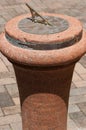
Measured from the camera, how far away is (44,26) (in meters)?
3.18

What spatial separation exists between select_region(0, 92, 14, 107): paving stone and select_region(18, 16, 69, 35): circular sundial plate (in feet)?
8.55

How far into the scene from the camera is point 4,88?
6.18m

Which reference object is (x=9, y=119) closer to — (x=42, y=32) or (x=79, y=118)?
(x=79, y=118)

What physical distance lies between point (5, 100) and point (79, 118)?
121 centimetres

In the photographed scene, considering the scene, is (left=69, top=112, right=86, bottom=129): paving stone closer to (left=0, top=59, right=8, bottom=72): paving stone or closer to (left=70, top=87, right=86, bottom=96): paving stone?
(left=70, top=87, right=86, bottom=96): paving stone

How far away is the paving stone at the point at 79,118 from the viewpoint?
5.31 m

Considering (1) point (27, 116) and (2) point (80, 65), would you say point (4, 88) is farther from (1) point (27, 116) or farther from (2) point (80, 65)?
(1) point (27, 116)

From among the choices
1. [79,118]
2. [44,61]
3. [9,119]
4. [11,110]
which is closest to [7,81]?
[11,110]

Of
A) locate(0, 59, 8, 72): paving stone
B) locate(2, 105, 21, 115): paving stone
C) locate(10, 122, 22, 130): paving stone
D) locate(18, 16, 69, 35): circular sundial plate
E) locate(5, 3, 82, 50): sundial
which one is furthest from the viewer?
locate(0, 59, 8, 72): paving stone

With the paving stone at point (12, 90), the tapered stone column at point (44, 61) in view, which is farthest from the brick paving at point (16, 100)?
the tapered stone column at point (44, 61)

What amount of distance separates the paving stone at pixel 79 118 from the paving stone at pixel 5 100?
967mm

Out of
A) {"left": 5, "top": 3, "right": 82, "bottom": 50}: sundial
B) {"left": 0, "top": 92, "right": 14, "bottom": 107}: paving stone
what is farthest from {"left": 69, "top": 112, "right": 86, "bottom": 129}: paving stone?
{"left": 5, "top": 3, "right": 82, "bottom": 50}: sundial

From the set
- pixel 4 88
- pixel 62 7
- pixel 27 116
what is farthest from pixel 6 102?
pixel 62 7

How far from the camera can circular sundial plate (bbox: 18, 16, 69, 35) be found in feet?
10.2
